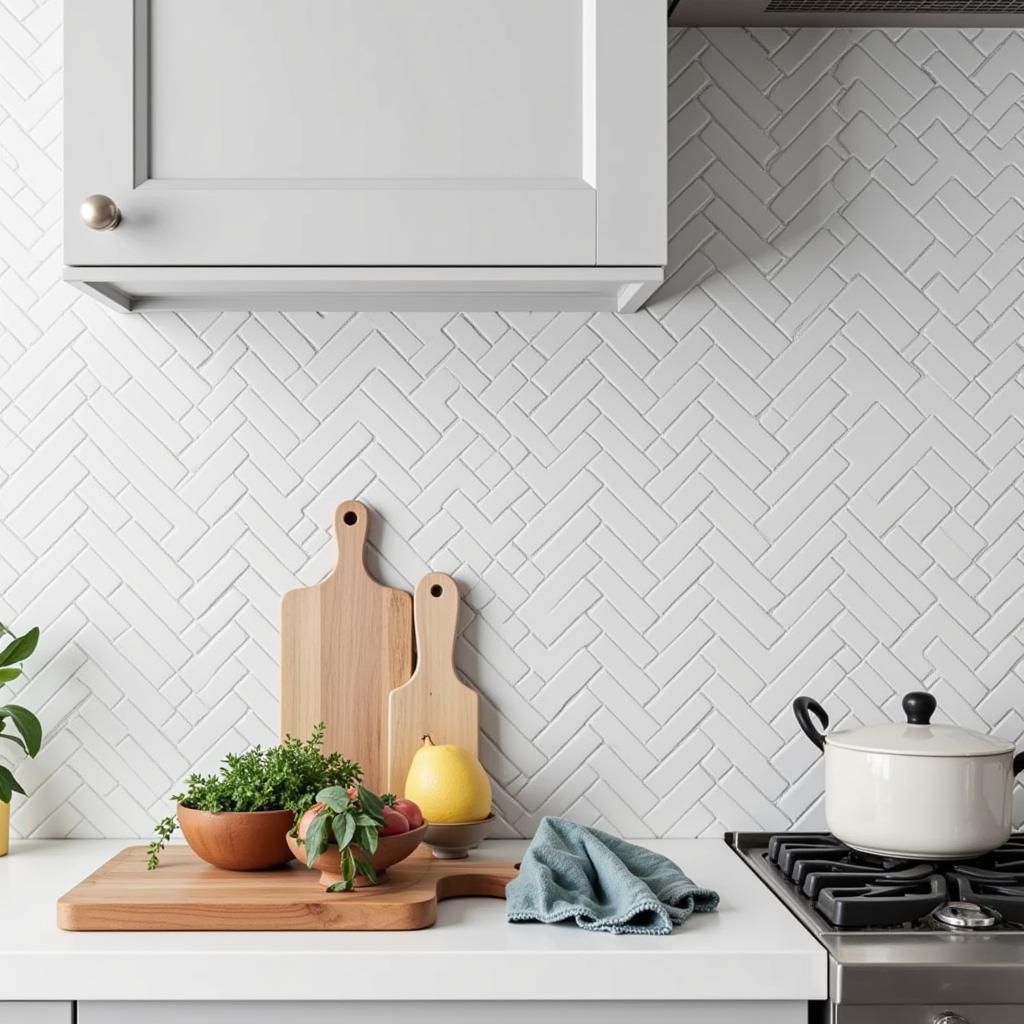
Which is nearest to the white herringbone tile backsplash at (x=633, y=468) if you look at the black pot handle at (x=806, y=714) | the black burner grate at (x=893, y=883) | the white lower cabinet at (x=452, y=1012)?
the black pot handle at (x=806, y=714)

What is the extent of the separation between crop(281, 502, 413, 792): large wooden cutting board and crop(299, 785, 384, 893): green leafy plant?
393 mm

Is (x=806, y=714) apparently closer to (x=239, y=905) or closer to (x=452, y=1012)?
(x=452, y=1012)

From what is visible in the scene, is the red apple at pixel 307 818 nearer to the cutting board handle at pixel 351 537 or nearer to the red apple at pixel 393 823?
the red apple at pixel 393 823

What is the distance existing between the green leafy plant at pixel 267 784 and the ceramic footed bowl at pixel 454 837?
0.50 ft

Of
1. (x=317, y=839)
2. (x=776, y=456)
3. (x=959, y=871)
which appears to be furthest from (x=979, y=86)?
(x=317, y=839)

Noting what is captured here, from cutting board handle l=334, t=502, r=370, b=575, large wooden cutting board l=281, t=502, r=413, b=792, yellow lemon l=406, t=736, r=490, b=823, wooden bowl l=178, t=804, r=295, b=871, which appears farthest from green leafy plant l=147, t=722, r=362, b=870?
cutting board handle l=334, t=502, r=370, b=575

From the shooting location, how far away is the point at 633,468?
1845 mm

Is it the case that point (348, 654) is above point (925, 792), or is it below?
above

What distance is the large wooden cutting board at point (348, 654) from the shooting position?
179 cm

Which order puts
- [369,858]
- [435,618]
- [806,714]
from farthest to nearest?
[435,618] → [806,714] → [369,858]

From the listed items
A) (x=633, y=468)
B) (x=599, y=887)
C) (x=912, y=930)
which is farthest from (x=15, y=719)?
(x=912, y=930)

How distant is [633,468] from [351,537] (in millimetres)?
455

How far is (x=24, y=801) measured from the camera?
5.96ft

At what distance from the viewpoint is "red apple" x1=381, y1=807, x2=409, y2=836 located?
143 cm
